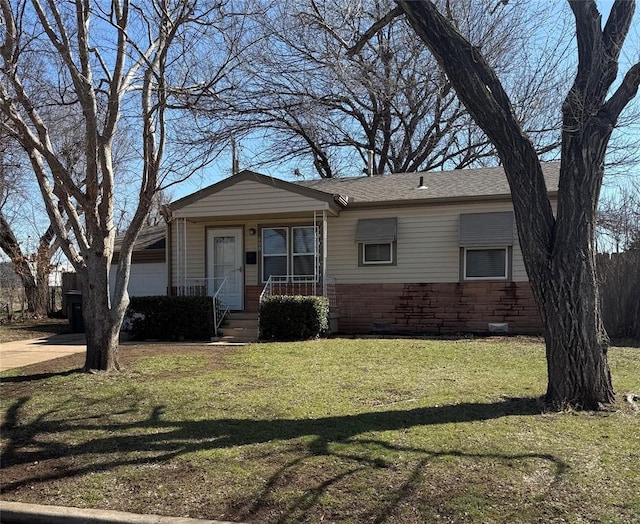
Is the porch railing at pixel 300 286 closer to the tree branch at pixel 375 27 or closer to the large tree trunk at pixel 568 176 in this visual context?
the tree branch at pixel 375 27

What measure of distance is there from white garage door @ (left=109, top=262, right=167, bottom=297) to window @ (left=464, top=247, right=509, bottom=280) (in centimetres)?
924

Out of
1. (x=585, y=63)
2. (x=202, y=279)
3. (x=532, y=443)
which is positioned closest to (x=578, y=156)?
(x=585, y=63)

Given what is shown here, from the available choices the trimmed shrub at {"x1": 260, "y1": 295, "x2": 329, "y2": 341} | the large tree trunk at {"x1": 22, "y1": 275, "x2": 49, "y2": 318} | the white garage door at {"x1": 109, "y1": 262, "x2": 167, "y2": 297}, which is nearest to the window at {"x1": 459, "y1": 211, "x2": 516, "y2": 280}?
the trimmed shrub at {"x1": 260, "y1": 295, "x2": 329, "y2": 341}

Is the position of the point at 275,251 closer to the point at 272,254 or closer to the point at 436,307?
the point at 272,254

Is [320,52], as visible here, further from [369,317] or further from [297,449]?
[369,317]

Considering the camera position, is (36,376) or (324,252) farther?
(324,252)

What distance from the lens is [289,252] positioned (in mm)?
14781

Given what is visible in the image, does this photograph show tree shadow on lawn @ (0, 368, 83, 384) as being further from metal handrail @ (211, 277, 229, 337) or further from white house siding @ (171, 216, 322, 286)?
white house siding @ (171, 216, 322, 286)

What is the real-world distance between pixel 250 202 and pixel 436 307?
5.49 meters

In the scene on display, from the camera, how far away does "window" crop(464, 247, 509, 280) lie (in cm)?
1321

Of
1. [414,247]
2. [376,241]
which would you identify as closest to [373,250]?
[376,241]

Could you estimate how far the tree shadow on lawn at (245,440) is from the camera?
154 inches

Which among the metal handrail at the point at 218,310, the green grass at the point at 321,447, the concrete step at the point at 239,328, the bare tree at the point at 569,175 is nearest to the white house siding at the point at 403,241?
the metal handrail at the point at 218,310

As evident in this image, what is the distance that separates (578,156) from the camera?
18.9 ft
